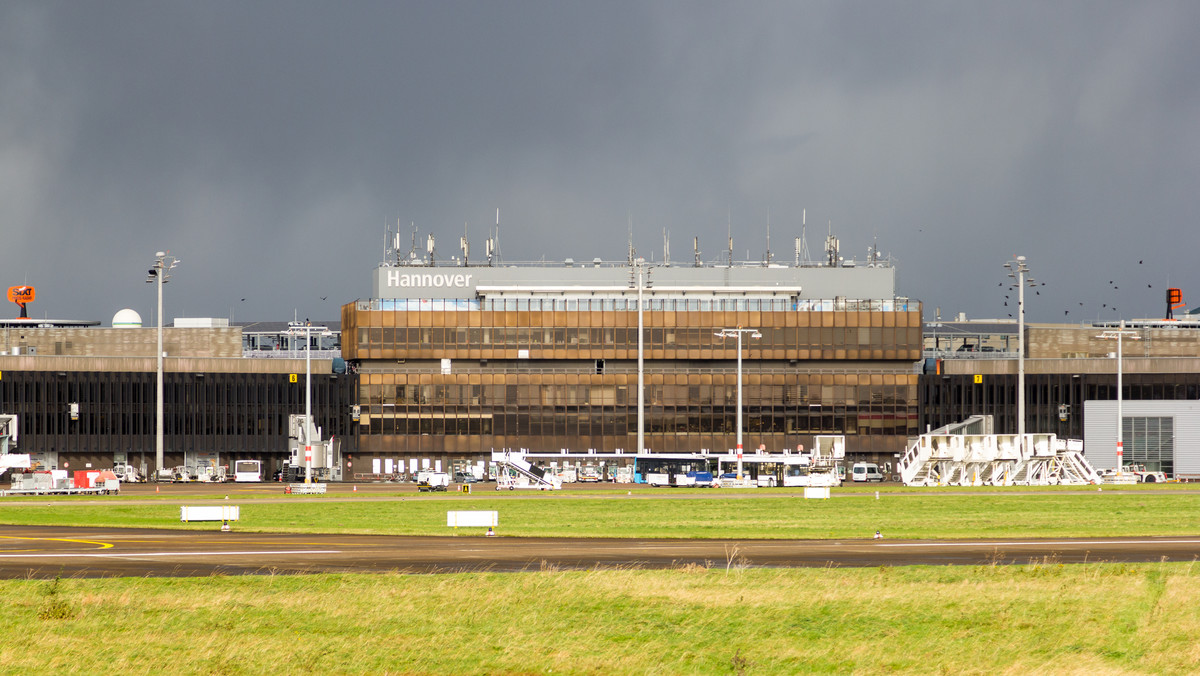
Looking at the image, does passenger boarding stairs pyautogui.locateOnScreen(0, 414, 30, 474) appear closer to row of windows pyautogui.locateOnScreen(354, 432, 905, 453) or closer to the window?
row of windows pyautogui.locateOnScreen(354, 432, 905, 453)

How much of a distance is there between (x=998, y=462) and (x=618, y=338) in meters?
63.3

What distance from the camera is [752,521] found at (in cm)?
6272

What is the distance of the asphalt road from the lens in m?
38.4

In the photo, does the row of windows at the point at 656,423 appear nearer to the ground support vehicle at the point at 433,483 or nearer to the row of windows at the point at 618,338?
the row of windows at the point at 618,338

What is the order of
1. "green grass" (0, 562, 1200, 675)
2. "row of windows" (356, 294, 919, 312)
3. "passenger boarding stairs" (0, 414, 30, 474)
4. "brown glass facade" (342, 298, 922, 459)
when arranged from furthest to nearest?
"row of windows" (356, 294, 919, 312) → "brown glass facade" (342, 298, 922, 459) → "passenger boarding stairs" (0, 414, 30, 474) → "green grass" (0, 562, 1200, 675)

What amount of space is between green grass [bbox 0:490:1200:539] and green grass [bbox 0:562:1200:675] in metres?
19.8

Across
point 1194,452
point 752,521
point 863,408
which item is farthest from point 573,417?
point 752,521

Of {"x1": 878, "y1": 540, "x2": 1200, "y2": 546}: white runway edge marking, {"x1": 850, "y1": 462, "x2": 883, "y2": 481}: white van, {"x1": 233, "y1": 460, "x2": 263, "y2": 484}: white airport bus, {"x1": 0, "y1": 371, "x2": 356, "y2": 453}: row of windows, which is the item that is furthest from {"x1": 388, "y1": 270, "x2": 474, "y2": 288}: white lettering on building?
{"x1": 878, "y1": 540, "x2": 1200, "y2": 546}: white runway edge marking

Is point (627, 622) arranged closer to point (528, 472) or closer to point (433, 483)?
point (433, 483)

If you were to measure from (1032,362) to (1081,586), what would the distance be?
463ft

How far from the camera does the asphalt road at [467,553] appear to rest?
38.4m

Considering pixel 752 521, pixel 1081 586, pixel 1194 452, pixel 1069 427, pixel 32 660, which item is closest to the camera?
pixel 32 660

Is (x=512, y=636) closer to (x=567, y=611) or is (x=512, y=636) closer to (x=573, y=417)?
(x=567, y=611)

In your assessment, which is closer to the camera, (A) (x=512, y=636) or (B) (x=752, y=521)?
(A) (x=512, y=636)
